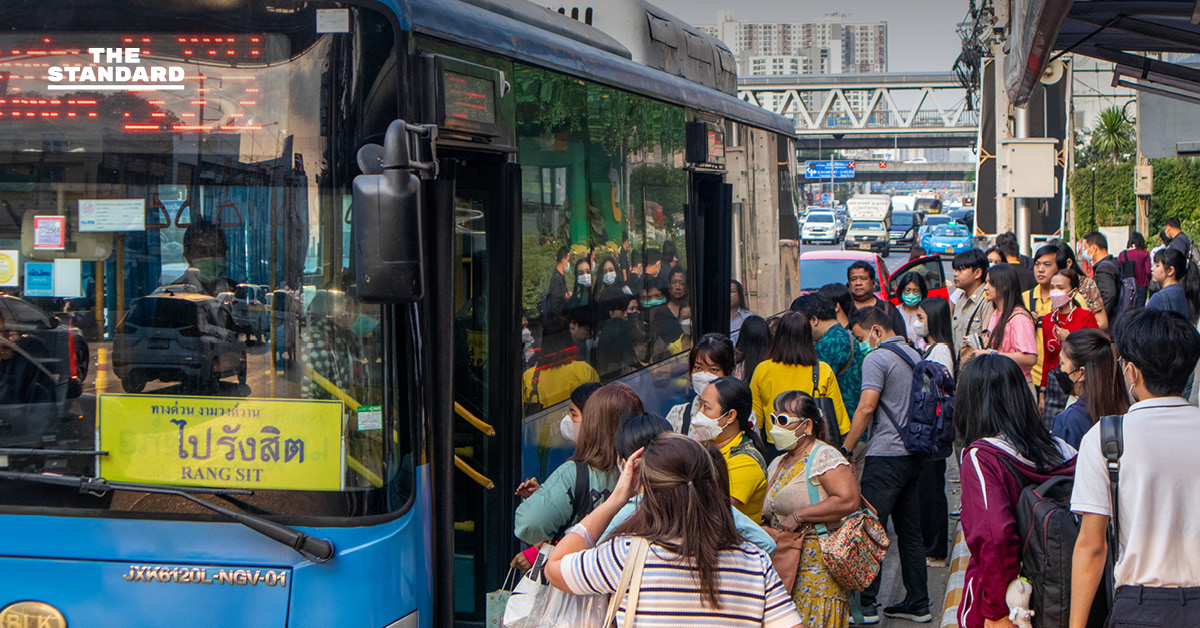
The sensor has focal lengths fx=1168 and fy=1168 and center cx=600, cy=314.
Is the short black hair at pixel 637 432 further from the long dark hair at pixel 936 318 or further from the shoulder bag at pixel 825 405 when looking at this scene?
the long dark hair at pixel 936 318

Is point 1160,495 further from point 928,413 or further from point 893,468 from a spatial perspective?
point 893,468

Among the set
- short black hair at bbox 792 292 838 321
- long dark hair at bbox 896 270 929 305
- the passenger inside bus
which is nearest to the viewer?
the passenger inside bus

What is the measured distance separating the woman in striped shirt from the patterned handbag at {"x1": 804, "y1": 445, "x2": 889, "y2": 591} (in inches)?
63.8

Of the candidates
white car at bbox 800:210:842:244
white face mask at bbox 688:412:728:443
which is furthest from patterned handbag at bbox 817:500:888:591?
white car at bbox 800:210:842:244

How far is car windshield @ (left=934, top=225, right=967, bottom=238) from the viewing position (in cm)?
4694

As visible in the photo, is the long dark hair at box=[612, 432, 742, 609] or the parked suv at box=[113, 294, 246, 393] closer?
the long dark hair at box=[612, 432, 742, 609]

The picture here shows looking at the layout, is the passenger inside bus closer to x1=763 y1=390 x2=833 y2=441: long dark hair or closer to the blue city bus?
the blue city bus

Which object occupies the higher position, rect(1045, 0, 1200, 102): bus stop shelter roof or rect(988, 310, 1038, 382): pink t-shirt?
rect(1045, 0, 1200, 102): bus stop shelter roof

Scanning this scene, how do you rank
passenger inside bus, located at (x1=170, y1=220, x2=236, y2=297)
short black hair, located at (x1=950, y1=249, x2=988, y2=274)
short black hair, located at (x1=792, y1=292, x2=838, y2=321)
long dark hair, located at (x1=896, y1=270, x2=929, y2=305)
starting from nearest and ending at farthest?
1. passenger inside bus, located at (x1=170, y1=220, x2=236, y2=297)
2. short black hair, located at (x1=792, y1=292, x2=838, y2=321)
3. short black hair, located at (x1=950, y1=249, x2=988, y2=274)
4. long dark hair, located at (x1=896, y1=270, x2=929, y2=305)

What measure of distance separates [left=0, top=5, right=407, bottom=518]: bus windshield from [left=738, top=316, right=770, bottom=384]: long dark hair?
4349mm

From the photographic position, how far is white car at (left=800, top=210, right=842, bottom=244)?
190 feet

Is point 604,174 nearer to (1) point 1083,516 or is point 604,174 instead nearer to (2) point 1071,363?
(2) point 1071,363

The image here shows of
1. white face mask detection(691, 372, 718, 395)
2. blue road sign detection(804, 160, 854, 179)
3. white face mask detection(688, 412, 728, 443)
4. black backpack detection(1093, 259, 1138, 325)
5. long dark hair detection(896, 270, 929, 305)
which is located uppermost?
blue road sign detection(804, 160, 854, 179)

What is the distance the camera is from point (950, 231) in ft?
155
